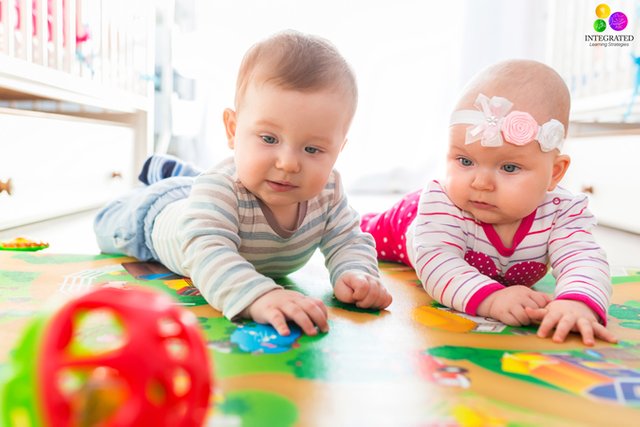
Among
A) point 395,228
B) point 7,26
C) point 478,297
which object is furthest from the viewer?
point 7,26

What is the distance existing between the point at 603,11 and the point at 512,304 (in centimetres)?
191

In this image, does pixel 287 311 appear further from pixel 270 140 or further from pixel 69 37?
pixel 69 37

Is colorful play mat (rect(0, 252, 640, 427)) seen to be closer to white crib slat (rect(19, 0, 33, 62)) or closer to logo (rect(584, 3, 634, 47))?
white crib slat (rect(19, 0, 33, 62))

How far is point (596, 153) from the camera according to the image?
6.76ft

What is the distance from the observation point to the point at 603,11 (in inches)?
90.1

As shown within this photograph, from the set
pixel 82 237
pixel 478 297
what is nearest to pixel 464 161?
pixel 478 297

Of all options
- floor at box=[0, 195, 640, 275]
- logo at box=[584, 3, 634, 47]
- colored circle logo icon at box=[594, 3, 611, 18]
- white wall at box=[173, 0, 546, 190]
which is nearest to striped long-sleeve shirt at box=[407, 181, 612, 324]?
floor at box=[0, 195, 640, 275]

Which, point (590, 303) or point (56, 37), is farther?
point (56, 37)

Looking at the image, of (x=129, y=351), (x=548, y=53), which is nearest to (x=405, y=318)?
(x=129, y=351)

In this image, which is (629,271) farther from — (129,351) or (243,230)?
(129,351)

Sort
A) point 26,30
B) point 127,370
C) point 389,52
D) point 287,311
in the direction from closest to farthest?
point 127,370 < point 287,311 < point 26,30 < point 389,52

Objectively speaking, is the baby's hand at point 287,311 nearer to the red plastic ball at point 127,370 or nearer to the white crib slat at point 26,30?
the red plastic ball at point 127,370

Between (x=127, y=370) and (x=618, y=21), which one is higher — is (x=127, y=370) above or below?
below

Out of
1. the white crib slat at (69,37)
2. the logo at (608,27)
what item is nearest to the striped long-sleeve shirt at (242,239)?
the white crib slat at (69,37)
